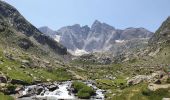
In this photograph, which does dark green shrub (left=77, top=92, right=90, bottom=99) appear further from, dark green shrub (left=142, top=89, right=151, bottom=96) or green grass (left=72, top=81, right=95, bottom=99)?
dark green shrub (left=142, top=89, right=151, bottom=96)

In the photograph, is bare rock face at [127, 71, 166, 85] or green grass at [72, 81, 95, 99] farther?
green grass at [72, 81, 95, 99]

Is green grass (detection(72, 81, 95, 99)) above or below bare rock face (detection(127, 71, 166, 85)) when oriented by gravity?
below

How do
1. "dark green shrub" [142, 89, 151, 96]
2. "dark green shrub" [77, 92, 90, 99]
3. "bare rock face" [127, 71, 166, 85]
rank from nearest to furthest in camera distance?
"dark green shrub" [142, 89, 151, 96], "bare rock face" [127, 71, 166, 85], "dark green shrub" [77, 92, 90, 99]

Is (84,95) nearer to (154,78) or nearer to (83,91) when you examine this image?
(83,91)

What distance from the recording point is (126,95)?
51000 millimetres

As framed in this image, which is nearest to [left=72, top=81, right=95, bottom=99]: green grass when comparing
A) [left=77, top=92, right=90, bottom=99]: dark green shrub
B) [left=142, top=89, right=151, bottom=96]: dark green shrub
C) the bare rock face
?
[left=77, top=92, right=90, bottom=99]: dark green shrub

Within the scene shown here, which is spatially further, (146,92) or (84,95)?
(84,95)

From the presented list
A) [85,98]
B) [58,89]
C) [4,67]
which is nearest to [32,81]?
[4,67]

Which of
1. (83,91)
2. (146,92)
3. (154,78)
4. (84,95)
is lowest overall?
(84,95)

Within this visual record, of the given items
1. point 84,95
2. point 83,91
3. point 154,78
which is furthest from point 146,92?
point 83,91

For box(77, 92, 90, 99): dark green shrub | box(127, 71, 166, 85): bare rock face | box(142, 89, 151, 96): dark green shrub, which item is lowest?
box(77, 92, 90, 99): dark green shrub

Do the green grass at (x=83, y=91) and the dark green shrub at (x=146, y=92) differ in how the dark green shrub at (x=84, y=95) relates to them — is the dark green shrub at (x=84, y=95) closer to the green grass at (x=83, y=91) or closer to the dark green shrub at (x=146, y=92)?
the green grass at (x=83, y=91)

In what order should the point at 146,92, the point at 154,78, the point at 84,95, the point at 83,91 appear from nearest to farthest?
the point at 146,92 < the point at 154,78 < the point at 84,95 < the point at 83,91

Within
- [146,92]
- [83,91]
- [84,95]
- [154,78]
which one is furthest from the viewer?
[83,91]
